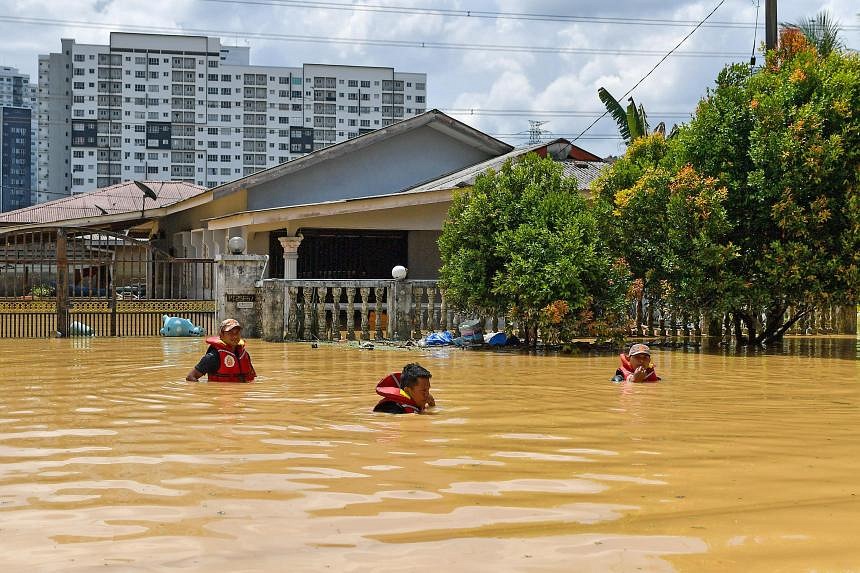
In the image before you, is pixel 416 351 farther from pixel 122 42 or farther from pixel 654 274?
pixel 122 42

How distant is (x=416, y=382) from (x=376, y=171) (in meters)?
19.5

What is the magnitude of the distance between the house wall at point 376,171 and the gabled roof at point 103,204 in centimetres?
739

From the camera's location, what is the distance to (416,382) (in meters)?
8.58

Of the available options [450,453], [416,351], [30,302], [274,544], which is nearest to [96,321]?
[30,302]

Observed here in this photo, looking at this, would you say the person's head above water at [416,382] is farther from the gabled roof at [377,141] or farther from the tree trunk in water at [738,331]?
the gabled roof at [377,141]

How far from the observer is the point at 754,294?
17344 millimetres

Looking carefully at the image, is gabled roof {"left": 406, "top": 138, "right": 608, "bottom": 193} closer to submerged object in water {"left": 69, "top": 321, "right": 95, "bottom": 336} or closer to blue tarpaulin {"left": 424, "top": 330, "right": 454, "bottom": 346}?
blue tarpaulin {"left": 424, "top": 330, "right": 454, "bottom": 346}

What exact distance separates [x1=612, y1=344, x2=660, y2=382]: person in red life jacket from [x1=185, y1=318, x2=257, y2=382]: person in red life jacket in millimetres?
4288

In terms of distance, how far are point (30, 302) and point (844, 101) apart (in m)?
16.9

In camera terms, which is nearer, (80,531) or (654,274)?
(80,531)

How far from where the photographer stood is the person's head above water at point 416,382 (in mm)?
8578

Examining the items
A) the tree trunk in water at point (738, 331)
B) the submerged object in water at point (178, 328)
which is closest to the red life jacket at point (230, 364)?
the submerged object in water at point (178, 328)

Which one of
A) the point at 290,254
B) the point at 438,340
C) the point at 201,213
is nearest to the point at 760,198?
the point at 438,340

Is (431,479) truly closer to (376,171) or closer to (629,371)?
(629,371)
